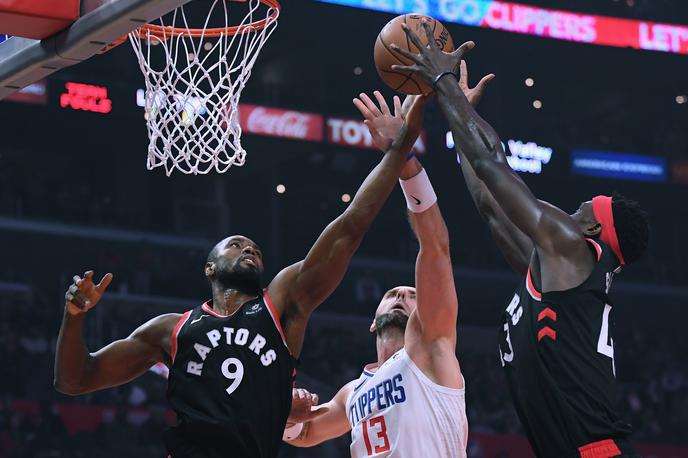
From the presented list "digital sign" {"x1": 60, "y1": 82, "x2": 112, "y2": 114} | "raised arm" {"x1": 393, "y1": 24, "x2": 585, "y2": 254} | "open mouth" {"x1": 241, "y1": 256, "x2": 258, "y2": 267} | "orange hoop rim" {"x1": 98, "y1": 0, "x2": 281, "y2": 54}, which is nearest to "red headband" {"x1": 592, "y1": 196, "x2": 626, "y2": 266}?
"raised arm" {"x1": 393, "y1": 24, "x2": 585, "y2": 254}

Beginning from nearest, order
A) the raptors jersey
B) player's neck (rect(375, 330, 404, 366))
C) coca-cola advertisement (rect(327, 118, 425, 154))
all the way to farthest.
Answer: the raptors jersey < player's neck (rect(375, 330, 404, 366)) < coca-cola advertisement (rect(327, 118, 425, 154))

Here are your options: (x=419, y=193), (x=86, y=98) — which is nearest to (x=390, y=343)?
(x=419, y=193)

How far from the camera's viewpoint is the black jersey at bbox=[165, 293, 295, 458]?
421 cm

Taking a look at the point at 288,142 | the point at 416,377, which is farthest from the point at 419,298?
the point at 288,142

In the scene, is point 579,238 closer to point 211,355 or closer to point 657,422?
point 211,355

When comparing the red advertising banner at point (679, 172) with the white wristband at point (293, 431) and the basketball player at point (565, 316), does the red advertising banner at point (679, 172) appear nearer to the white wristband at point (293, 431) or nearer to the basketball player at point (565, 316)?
the white wristband at point (293, 431)

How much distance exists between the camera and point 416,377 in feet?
15.9

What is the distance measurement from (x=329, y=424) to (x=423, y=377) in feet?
3.15

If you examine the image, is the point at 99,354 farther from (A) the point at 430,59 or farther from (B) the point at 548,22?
(B) the point at 548,22

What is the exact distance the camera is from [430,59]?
13.0 ft

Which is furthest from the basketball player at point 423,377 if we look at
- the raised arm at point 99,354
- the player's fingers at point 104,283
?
the player's fingers at point 104,283

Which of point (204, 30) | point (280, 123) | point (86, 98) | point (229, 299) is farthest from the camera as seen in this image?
point (280, 123)

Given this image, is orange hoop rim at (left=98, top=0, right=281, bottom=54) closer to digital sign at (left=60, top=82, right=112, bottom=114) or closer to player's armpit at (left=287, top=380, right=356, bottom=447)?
player's armpit at (left=287, top=380, right=356, bottom=447)

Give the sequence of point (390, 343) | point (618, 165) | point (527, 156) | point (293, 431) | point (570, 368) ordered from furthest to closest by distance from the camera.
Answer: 1. point (618, 165)
2. point (527, 156)
3. point (293, 431)
4. point (390, 343)
5. point (570, 368)
